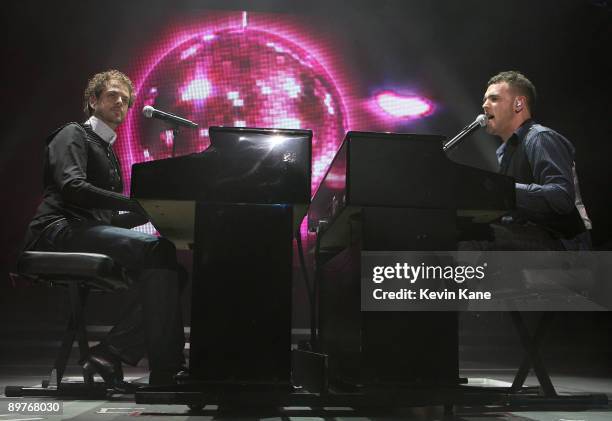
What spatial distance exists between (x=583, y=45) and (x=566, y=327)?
2.63 meters

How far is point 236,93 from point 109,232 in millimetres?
2837

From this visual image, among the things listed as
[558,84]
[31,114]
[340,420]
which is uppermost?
[558,84]

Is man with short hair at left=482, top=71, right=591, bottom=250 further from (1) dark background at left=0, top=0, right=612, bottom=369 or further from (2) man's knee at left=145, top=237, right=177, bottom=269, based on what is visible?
(1) dark background at left=0, top=0, right=612, bottom=369

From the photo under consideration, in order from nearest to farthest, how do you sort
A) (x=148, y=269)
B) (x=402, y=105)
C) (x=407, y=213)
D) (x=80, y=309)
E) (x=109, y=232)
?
(x=407, y=213), (x=148, y=269), (x=109, y=232), (x=80, y=309), (x=402, y=105)

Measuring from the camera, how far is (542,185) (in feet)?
7.08

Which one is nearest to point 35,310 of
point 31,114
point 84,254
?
point 31,114

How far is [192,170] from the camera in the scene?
1.71 m

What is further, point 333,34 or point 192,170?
point 333,34

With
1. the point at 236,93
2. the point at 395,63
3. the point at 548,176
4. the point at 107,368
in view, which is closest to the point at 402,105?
the point at 395,63

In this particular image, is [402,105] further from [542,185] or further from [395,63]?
[542,185]

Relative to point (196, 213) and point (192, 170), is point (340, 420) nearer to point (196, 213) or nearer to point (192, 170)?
point (196, 213)

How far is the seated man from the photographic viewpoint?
6.08 ft

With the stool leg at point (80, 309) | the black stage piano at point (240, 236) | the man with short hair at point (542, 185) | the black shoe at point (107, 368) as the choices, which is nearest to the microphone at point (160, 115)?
the black stage piano at point (240, 236)

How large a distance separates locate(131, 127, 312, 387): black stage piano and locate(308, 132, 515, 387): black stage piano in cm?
18
